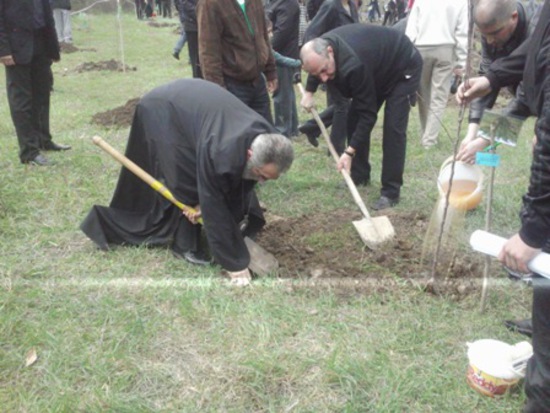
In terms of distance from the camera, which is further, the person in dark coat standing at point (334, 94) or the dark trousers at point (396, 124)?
the person in dark coat standing at point (334, 94)

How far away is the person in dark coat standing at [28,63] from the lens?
463 cm

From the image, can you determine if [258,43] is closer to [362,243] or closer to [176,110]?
[176,110]

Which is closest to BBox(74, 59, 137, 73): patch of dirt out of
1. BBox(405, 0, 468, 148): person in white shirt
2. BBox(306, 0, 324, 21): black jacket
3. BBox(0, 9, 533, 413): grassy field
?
BBox(306, 0, 324, 21): black jacket

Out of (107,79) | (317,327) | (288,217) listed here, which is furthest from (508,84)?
(107,79)

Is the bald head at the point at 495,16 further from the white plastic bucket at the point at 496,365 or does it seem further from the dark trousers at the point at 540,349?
the white plastic bucket at the point at 496,365

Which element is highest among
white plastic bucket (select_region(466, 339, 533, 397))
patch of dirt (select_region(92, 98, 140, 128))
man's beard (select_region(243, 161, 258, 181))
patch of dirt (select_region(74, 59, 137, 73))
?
man's beard (select_region(243, 161, 258, 181))

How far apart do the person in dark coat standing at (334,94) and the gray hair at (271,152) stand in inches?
92.7

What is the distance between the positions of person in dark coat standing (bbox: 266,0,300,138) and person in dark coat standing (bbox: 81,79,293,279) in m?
2.46

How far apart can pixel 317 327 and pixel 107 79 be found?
8420 mm

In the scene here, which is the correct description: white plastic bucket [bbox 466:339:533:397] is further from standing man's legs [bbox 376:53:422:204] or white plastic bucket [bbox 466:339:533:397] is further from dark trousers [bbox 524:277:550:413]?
standing man's legs [bbox 376:53:422:204]

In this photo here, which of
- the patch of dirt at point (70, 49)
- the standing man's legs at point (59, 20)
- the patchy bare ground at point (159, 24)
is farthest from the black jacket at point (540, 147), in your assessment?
the patchy bare ground at point (159, 24)

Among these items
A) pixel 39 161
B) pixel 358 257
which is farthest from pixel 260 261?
pixel 39 161

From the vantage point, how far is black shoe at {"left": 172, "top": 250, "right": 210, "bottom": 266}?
345 cm

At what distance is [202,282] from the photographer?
3186 millimetres
